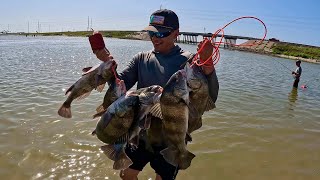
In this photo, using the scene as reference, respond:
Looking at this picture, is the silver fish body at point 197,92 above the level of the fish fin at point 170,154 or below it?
above

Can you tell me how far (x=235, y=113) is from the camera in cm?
1319

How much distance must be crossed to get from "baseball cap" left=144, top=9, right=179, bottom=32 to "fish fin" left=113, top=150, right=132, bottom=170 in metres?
1.67

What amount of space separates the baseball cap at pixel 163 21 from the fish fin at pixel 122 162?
5.48 feet

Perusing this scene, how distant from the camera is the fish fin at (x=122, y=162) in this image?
3787 mm

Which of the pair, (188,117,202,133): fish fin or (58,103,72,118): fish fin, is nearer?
(188,117,202,133): fish fin

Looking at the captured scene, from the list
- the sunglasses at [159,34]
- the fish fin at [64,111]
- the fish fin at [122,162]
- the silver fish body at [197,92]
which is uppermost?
the sunglasses at [159,34]

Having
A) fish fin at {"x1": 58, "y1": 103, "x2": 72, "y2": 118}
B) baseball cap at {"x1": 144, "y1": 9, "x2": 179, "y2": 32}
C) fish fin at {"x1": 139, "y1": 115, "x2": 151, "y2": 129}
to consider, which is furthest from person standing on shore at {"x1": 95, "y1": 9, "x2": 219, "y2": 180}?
fish fin at {"x1": 58, "y1": 103, "x2": 72, "y2": 118}

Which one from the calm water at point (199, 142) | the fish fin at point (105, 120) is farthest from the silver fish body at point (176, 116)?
the calm water at point (199, 142)

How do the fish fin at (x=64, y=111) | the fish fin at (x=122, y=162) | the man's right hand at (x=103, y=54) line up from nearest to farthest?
the fish fin at (x=122, y=162) → the man's right hand at (x=103, y=54) → the fish fin at (x=64, y=111)

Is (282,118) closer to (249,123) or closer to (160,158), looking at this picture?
(249,123)

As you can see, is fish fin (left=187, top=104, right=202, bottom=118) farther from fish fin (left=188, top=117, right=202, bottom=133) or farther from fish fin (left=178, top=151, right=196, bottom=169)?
fish fin (left=178, top=151, right=196, bottom=169)

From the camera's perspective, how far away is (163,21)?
420 centimetres

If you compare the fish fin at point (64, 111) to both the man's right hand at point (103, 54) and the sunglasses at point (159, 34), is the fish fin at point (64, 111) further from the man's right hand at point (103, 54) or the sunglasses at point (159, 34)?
the sunglasses at point (159, 34)

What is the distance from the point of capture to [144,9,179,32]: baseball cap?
13.8 ft
